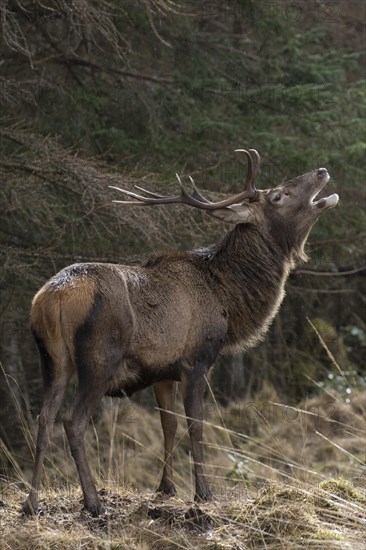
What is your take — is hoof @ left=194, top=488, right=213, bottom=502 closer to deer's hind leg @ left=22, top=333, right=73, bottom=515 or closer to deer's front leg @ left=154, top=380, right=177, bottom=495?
deer's front leg @ left=154, top=380, right=177, bottom=495

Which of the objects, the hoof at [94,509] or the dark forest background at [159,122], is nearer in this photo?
the hoof at [94,509]

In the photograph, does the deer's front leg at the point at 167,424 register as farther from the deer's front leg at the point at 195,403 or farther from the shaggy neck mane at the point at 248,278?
the shaggy neck mane at the point at 248,278

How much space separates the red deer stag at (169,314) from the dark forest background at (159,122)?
103 inches

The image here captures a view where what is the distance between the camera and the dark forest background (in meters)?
10.9

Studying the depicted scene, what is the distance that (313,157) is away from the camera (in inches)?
484

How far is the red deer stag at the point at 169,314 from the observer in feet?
21.8

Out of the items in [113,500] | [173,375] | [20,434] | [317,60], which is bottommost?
[20,434]

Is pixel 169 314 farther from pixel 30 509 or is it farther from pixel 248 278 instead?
pixel 30 509

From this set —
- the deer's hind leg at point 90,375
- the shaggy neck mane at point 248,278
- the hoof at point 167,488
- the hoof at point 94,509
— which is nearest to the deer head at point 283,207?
the shaggy neck mane at point 248,278

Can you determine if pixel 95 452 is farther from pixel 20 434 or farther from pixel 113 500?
pixel 113 500

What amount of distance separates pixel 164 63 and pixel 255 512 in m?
8.73

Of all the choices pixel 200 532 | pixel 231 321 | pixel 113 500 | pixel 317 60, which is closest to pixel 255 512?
A: pixel 200 532

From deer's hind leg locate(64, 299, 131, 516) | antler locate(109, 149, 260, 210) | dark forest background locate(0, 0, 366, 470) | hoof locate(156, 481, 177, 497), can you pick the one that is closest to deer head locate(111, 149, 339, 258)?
antler locate(109, 149, 260, 210)

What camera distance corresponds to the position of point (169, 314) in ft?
23.5
